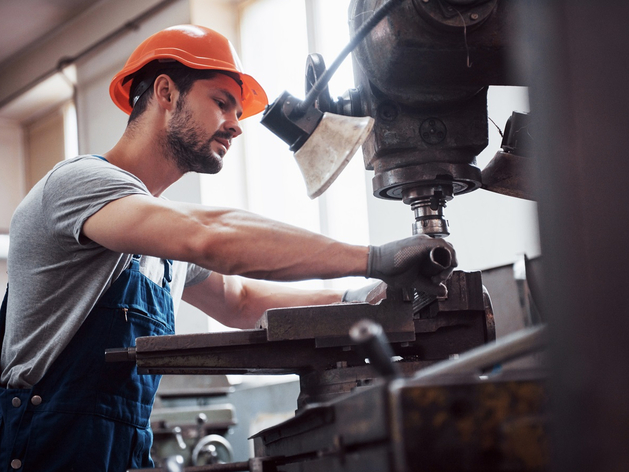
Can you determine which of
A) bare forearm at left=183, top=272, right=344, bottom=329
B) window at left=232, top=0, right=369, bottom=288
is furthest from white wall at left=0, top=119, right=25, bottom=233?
bare forearm at left=183, top=272, right=344, bottom=329

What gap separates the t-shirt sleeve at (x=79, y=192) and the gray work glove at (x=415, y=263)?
534mm

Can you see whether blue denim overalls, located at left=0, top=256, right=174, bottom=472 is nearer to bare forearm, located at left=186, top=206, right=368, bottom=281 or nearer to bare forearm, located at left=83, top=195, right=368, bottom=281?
bare forearm, located at left=83, top=195, right=368, bottom=281

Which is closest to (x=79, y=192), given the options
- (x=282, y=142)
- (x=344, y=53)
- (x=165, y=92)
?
(x=165, y=92)

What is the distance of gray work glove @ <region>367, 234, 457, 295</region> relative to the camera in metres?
1.23

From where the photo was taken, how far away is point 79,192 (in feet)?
4.96

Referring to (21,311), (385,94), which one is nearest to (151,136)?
(21,311)

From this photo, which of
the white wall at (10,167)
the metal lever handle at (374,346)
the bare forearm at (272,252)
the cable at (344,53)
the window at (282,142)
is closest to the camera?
the metal lever handle at (374,346)

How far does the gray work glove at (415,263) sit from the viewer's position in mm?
1229

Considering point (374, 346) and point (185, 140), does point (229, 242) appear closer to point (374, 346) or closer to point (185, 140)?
point (185, 140)

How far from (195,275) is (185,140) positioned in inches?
16.3

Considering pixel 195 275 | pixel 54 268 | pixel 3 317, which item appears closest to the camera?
pixel 54 268

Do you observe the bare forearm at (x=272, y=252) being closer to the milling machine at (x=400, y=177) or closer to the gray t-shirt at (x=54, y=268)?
the milling machine at (x=400, y=177)

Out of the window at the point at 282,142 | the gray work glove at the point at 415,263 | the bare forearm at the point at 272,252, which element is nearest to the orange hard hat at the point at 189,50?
the bare forearm at the point at 272,252

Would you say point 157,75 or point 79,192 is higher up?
point 157,75
